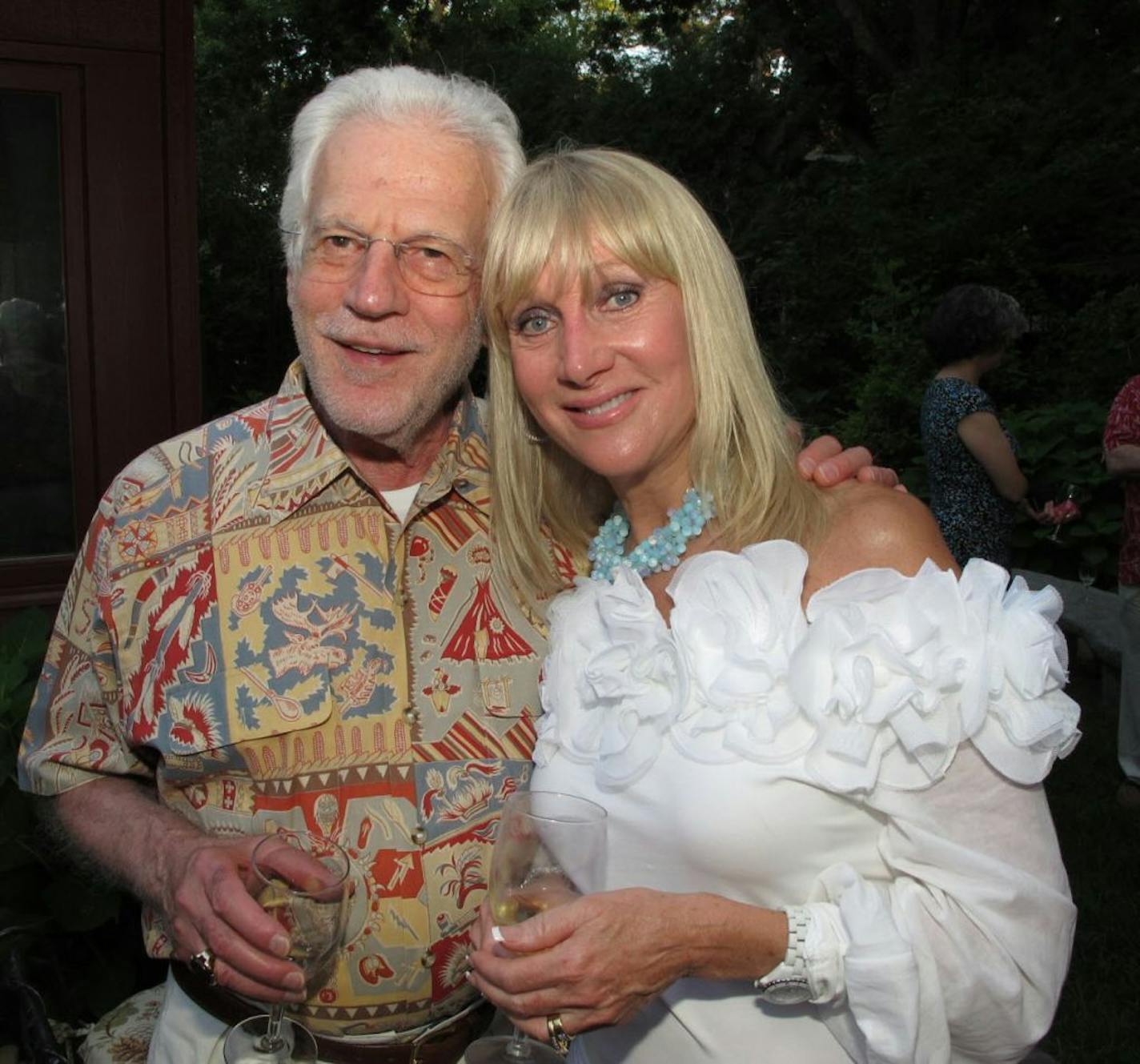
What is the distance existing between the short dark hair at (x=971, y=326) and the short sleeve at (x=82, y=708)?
454cm

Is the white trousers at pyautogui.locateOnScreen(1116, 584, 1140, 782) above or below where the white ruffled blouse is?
below

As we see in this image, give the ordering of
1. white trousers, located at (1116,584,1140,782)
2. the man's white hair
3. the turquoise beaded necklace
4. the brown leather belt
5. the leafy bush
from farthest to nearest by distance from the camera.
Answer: white trousers, located at (1116,584,1140,782) → the leafy bush → the man's white hair → the turquoise beaded necklace → the brown leather belt

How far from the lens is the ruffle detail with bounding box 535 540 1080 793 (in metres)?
1.85

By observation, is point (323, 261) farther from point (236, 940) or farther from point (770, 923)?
point (770, 923)

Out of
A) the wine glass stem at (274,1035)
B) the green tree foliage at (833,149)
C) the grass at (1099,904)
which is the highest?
the green tree foliage at (833,149)

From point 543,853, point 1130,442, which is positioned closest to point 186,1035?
point 543,853

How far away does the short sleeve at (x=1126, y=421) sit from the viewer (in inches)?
213

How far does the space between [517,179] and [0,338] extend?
3.38m

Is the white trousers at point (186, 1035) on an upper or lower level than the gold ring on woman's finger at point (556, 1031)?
lower

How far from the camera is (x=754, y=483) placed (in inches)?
87.4

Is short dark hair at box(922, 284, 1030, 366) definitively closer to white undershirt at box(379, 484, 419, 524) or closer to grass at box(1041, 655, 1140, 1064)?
grass at box(1041, 655, 1140, 1064)

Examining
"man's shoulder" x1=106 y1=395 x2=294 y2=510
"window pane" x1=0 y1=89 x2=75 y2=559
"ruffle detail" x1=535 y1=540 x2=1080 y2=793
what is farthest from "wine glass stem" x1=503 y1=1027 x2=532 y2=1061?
"window pane" x1=0 y1=89 x2=75 y2=559

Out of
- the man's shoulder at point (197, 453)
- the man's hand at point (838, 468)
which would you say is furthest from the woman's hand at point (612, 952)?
the man's shoulder at point (197, 453)

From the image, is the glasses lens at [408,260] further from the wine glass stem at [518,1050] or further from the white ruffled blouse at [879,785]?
the wine glass stem at [518,1050]
